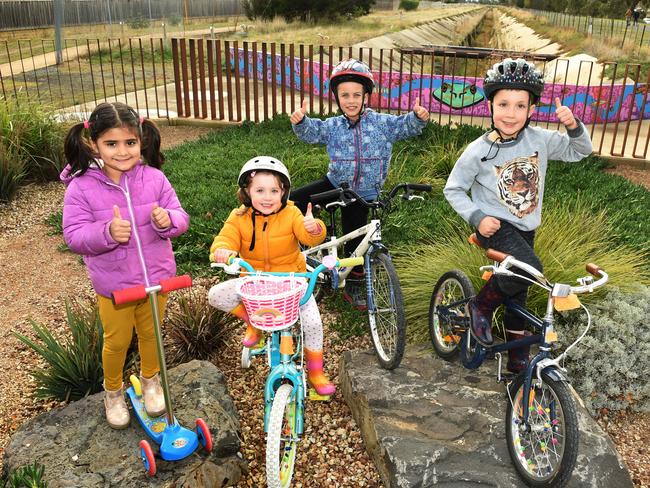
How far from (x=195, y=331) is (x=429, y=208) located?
10.8ft

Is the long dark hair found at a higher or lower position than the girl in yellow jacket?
higher

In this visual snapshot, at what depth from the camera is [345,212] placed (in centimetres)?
448

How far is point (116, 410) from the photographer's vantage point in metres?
3.13

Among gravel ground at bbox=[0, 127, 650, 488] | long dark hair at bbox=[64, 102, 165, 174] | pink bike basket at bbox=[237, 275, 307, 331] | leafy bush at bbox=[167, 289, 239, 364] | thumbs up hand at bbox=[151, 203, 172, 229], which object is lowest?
gravel ground at bbox=[0, 127, 650, 488]

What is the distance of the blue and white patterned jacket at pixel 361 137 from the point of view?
13.8 ft

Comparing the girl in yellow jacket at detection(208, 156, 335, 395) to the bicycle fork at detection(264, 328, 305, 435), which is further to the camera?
the girl in yellow jacket at detection(208, 156, 335, 395)

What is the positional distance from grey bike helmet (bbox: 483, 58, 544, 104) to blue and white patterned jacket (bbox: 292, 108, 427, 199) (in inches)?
42.5

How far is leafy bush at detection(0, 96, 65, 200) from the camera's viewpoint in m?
7.29

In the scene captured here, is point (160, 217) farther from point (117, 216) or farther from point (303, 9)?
point (303, 9)

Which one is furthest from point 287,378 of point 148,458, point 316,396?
point 148,458

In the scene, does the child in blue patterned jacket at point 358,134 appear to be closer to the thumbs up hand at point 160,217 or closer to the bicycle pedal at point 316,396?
the bicycle pedal at point 316,396

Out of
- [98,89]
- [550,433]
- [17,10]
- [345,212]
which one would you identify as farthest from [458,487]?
[17,10]

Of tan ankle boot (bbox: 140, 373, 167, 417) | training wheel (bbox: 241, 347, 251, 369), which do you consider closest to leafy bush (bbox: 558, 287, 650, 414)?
training wheel (bbox: 241, 347, 251, 369)

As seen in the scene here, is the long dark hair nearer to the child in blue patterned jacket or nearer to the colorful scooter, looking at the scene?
the colorful scooter
